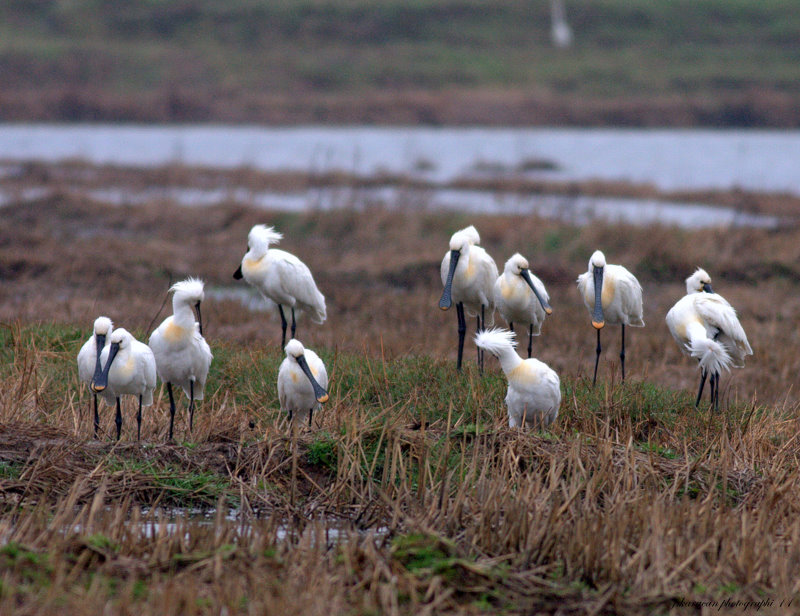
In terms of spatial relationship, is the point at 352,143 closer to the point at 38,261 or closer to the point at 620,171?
the point at 620,171

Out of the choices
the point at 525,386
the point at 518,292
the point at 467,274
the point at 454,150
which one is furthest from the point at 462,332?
the point at 454,150

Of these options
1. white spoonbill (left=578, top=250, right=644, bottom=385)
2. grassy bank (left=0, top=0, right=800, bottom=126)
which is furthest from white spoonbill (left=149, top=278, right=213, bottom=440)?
grassy bank (left=0, top=0, right=800, bottom=126)

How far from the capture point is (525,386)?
26.2 ft

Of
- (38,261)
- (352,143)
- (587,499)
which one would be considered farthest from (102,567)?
(352,143)

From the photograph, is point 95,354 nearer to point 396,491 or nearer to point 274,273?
point 396,491

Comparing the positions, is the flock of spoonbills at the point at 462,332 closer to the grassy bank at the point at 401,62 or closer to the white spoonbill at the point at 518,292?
the white spoonbill at the point at 518,292

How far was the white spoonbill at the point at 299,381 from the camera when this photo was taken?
26.6ft

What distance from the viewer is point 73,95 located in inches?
1972

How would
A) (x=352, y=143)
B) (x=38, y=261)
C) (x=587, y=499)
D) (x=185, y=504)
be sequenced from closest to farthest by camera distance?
(x=587, y=499) → (x=185, y=504) → (x=38, y=261) → (x=352, y=143)

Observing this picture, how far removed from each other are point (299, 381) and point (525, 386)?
5.25 feet

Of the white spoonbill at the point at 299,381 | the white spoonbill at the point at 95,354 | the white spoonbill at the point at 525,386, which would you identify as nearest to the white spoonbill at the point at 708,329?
the white spoonbill at the point at 525,386

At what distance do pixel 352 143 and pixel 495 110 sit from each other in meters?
10.4

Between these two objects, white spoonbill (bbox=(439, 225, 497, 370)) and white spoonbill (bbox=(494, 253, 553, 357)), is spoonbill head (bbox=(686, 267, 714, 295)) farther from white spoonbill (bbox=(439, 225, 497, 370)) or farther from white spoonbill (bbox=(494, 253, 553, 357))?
white spoonbill (bbox=(439, 225, 497, 370))

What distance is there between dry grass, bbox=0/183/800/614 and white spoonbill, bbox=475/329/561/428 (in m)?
0.32
